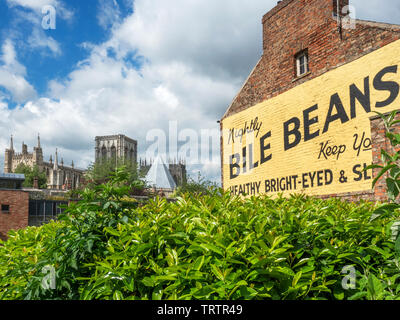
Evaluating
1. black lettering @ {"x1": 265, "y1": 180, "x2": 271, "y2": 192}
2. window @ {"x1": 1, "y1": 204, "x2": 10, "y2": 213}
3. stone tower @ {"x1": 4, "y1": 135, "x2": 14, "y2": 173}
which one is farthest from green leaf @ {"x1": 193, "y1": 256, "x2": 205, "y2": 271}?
stone tower @ {"x1": 4, "y1": 135, "x2": 14, "y2": 173}

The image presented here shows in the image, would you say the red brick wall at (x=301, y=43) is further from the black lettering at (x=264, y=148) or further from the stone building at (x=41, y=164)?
the stone building at (x=41, y=164)

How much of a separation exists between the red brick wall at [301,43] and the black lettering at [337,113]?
3.46 ft

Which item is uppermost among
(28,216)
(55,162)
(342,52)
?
(55,162)

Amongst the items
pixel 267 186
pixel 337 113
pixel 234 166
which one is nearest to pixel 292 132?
pixel 337 113

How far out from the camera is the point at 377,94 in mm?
9062

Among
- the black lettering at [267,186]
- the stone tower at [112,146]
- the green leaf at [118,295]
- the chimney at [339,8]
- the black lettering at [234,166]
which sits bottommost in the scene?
the green leaf at [118,295]

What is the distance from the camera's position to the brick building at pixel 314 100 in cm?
912

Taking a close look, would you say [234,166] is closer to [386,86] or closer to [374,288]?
[386,86]

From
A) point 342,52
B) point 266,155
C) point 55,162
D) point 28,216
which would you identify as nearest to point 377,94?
point 342,52

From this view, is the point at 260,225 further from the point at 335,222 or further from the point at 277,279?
the point at 335,222

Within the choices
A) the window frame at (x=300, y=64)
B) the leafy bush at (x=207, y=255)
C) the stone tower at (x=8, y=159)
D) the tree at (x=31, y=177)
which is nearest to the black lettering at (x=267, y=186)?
the window frame at (x=300, y=64)

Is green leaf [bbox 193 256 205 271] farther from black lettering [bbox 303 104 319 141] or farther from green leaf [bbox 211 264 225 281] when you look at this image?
black lettering [bbox 303 104 319 141]

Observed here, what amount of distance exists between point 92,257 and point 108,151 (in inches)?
4860

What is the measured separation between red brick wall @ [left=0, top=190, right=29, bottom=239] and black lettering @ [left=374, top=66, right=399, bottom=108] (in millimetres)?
29637
